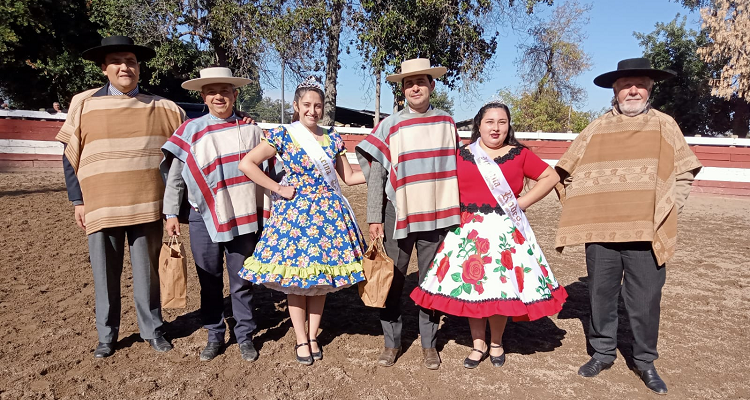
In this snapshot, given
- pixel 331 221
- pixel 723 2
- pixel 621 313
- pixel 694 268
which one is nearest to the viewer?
pixel 331 221

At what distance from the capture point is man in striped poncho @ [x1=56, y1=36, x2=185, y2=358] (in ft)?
10.7

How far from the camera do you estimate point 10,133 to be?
1364 cm

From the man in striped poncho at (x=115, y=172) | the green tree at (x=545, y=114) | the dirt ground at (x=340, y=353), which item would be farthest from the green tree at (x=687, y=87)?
the man in striped poncho at (x=115, y=172)

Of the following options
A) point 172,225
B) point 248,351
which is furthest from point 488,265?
point 172,225

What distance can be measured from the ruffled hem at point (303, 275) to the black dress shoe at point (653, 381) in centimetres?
176

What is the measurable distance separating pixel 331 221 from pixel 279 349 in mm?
1017

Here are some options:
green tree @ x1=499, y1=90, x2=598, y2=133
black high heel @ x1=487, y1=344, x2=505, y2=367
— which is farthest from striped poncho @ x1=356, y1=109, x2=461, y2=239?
green tree @ x1=499, y1=90, x2=598, y2=133

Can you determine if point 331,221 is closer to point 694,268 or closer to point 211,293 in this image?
point 211,293

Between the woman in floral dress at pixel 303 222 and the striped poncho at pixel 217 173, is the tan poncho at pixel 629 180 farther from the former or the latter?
the striped poncho at pixel 217 173

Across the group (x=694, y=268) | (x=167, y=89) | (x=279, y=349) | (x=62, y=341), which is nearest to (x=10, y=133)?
(x=167, y=89)

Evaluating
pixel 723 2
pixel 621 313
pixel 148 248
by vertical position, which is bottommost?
pixel 621 313

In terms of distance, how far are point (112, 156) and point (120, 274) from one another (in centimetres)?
77

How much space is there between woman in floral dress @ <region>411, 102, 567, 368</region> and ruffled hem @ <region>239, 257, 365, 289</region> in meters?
0.45

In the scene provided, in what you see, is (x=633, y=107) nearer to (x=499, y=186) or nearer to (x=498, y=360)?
(x=499, y=186)
